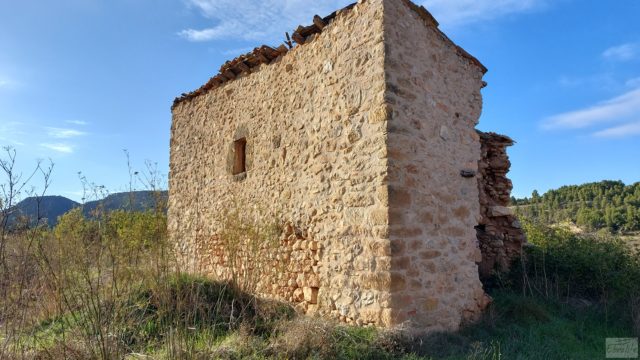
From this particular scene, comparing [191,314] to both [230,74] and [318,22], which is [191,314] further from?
[230,74]

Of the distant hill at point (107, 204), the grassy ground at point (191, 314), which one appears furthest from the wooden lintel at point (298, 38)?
the grassy ground at point (191, 314)

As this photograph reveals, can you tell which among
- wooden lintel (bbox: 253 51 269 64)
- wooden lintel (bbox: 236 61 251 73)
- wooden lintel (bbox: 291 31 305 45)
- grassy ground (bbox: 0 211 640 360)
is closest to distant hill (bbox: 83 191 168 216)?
grassy ground (bbox: 0 211 640 360)

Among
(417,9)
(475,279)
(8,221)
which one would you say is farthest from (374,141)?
(8,221)

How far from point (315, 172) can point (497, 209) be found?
3333 millimetres

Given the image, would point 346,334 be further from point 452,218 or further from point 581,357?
point 581,357

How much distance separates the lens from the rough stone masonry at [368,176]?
4.43 meters

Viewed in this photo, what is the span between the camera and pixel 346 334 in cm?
409

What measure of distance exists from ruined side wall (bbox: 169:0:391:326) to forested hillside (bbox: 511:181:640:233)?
36.6ft

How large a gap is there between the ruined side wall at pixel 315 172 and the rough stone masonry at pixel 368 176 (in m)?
0.02

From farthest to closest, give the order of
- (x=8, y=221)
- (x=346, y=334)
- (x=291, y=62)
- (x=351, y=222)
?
(x=291, y=62)
(x=351, y=222)
(x=346, y=334)
(x=8, y=221)

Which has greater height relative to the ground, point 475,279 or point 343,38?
point 343,38

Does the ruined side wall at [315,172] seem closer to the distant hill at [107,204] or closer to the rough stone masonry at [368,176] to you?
the rough stone masonry at [368,176]

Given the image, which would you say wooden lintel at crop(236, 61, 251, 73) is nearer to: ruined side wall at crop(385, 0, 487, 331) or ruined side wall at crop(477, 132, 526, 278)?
ruined side wall at crop(385, 0, 487, 331)

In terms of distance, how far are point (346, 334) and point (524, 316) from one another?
2553 mm
